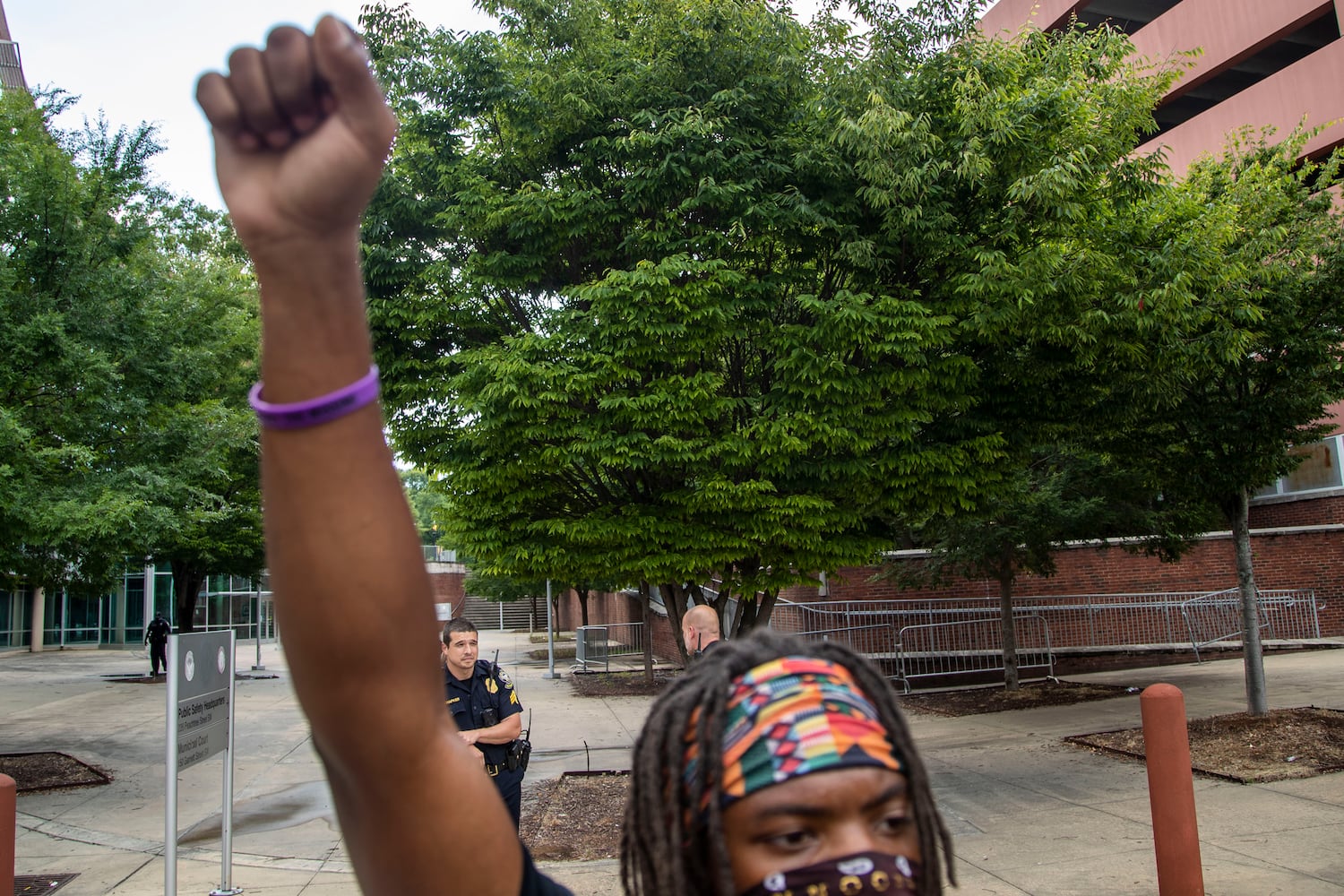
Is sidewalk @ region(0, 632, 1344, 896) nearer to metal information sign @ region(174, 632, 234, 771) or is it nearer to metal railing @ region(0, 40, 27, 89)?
metal information sign @ region(174, 632, 234, 771)

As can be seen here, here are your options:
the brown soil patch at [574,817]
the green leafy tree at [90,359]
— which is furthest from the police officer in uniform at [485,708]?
the green leafy tree at [90,359]

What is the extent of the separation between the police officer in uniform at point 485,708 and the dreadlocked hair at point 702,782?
433cm

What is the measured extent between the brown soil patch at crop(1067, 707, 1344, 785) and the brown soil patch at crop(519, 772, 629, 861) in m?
4.86

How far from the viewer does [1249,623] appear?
10.6 m

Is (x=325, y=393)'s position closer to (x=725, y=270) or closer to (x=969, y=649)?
(x=725, y=270)

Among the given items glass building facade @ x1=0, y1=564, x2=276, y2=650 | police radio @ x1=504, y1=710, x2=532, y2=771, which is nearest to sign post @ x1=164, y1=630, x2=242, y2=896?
police radio @ x1=504, y1=710, x2=532, y2=771

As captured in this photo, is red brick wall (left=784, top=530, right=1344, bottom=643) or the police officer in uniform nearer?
the police officer in uniform

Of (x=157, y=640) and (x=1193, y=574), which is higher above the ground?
(x=1193, y=574)

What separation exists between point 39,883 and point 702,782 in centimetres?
789

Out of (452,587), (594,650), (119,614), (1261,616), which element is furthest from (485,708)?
(452,587)

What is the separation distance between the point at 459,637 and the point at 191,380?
7.07m

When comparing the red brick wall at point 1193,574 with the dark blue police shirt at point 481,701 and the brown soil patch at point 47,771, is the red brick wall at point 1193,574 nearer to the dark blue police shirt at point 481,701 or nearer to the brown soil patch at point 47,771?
the brown soil patch at point 47,771

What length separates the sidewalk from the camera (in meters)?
6.77

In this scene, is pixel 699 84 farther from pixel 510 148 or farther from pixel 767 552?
pixel 767 552
